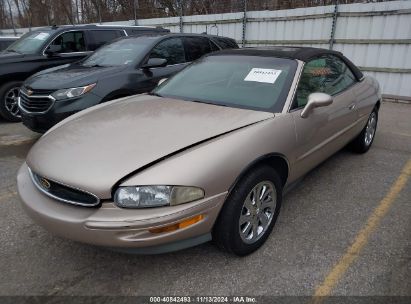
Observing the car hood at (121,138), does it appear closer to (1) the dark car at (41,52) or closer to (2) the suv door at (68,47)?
(1) the dark car at (41,52)

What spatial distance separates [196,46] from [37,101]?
288 centimetres

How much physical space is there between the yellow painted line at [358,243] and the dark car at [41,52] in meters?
5.17

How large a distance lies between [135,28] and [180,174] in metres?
6.81

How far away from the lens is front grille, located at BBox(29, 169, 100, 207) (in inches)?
87.6

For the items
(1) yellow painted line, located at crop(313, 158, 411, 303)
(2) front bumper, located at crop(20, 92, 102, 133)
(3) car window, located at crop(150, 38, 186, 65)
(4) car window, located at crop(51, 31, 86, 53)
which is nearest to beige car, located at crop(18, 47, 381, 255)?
(1) yellow painted line, located at crop(313, 158, 411, 303)

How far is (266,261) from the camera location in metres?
2.68

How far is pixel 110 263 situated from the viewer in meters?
2.64

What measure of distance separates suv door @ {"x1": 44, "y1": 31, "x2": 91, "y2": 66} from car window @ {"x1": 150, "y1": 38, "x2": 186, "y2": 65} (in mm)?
2375

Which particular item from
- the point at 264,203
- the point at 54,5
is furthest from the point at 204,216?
the point at 54,5

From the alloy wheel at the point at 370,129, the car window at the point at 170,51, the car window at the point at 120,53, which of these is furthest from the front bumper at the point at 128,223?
the car window at the point at 170,51

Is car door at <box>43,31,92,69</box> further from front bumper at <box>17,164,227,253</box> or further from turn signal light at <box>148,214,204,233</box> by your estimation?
turn signal light at <box>148,214,204,233</box>

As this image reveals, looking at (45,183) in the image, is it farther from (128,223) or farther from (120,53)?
(120,53)

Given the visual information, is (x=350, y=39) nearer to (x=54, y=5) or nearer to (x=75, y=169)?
(x=75, y=169)

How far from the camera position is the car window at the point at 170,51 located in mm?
5766
